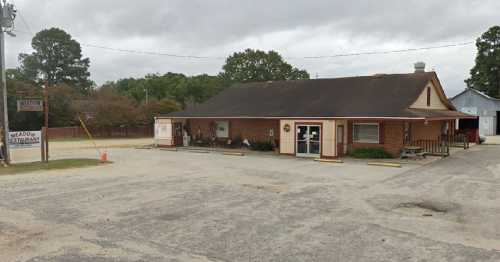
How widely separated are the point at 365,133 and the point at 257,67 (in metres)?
45.5

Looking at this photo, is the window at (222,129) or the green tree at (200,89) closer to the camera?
the window at (222,129)

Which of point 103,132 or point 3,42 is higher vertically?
point 3,42

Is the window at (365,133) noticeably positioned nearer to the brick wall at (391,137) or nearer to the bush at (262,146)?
the brick wall at (391,137)

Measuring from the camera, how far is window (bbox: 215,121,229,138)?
26688 mm

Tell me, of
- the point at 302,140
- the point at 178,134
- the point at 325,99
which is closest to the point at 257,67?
the point at 178,134

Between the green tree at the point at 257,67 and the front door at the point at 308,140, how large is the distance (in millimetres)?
43832

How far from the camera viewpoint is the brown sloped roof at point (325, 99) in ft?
66.6

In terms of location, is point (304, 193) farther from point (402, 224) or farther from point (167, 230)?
point (167, 230)

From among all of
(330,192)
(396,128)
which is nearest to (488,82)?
(396,128)

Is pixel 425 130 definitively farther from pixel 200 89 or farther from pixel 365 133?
pixel 200 89

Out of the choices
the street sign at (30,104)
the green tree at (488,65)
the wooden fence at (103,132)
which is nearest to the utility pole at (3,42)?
the street sign at (30,104)

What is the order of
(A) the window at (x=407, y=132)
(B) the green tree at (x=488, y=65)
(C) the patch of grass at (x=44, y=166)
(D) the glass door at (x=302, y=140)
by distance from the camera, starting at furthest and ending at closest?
(B) the green tree at (x=488, y=65) → (D) the glass door at (x=302, y=140) → (A) the window at (x=407, y=132) → (C) the patch of grass at (x=44, y=166)

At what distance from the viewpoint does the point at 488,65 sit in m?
55.5

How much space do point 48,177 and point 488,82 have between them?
59.1 m
